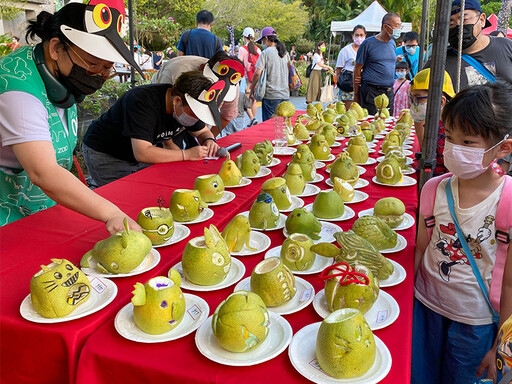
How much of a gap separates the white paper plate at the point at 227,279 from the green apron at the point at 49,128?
997 millimetres

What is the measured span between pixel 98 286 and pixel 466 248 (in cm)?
→ 139

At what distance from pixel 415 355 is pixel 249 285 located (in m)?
0.99

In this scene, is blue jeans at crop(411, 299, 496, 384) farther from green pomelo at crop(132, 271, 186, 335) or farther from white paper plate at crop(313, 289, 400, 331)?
green pomelo at crop(132, 271, 186, 335)

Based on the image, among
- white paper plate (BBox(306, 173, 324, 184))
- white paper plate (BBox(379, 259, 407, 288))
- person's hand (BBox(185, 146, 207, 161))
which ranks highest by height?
person's hand (BBox(185, 146, 207, 161))

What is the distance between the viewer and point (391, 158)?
2410 millimetres

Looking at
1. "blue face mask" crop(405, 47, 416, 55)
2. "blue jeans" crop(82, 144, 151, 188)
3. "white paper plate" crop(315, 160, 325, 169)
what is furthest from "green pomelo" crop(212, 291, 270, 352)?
"blue face mask" crop(405, 47, 416, 55)

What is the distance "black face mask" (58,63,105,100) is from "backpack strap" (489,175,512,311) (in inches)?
71.9

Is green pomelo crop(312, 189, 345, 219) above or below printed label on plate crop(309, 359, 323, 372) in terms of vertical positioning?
above

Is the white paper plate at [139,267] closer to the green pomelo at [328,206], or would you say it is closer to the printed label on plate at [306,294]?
the printed label on plate at [306,294]

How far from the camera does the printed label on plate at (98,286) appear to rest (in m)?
1.28

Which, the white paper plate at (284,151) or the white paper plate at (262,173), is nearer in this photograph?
the white paper plate at (262,173)

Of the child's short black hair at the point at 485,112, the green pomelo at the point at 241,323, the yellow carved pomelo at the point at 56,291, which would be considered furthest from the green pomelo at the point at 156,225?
the child's short black hair at the point at 485,112

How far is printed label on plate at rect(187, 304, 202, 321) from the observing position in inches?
45.7

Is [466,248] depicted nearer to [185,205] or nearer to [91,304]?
[185,205]
